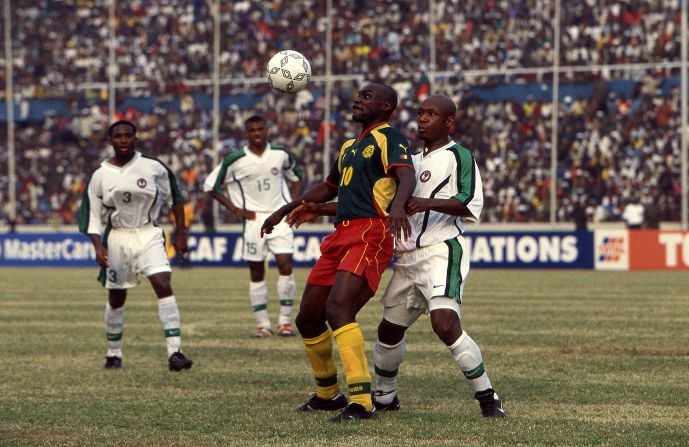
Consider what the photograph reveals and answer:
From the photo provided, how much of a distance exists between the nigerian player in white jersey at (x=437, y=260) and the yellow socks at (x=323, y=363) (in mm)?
311

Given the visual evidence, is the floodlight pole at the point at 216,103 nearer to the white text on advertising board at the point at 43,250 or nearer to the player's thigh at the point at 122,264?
the white text on advertising board at the point at 43,250

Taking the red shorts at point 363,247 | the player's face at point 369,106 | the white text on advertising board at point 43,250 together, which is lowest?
the white text on advertising board at point 43,250

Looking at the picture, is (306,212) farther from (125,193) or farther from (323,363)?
(125,193)

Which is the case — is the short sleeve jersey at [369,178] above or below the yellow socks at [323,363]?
above

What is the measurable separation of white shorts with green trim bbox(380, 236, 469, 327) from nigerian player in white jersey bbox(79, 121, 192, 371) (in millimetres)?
3632

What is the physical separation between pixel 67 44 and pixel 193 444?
3697cm

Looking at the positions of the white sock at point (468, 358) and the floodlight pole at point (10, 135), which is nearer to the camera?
the white sock at point (468, 358)

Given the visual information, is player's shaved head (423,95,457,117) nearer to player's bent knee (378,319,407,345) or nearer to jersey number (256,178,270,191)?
player's bent knee (378,319,407,345)

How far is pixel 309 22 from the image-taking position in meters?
38.9

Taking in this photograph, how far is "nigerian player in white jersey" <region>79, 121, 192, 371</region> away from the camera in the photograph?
37.1 ft

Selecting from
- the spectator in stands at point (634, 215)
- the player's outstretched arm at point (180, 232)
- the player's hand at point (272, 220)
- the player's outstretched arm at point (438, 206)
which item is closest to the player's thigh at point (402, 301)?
the player's outstretched arm at point (438, 206)

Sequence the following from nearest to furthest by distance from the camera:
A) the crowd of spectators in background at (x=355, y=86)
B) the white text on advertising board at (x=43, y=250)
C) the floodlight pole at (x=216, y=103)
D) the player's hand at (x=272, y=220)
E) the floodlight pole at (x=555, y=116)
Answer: the player's hand at (x=272, y=220) → the floodlight pole at (x=555, y=116) → the crowd of spectators in background at (x=355, y=86) → the floodlight pole at (x=216, y=103) → the white text on advertising board at (x=43, y=250)

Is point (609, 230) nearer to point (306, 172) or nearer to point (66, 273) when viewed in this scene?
point (306, 172)

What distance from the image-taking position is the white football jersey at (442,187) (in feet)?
25.7
